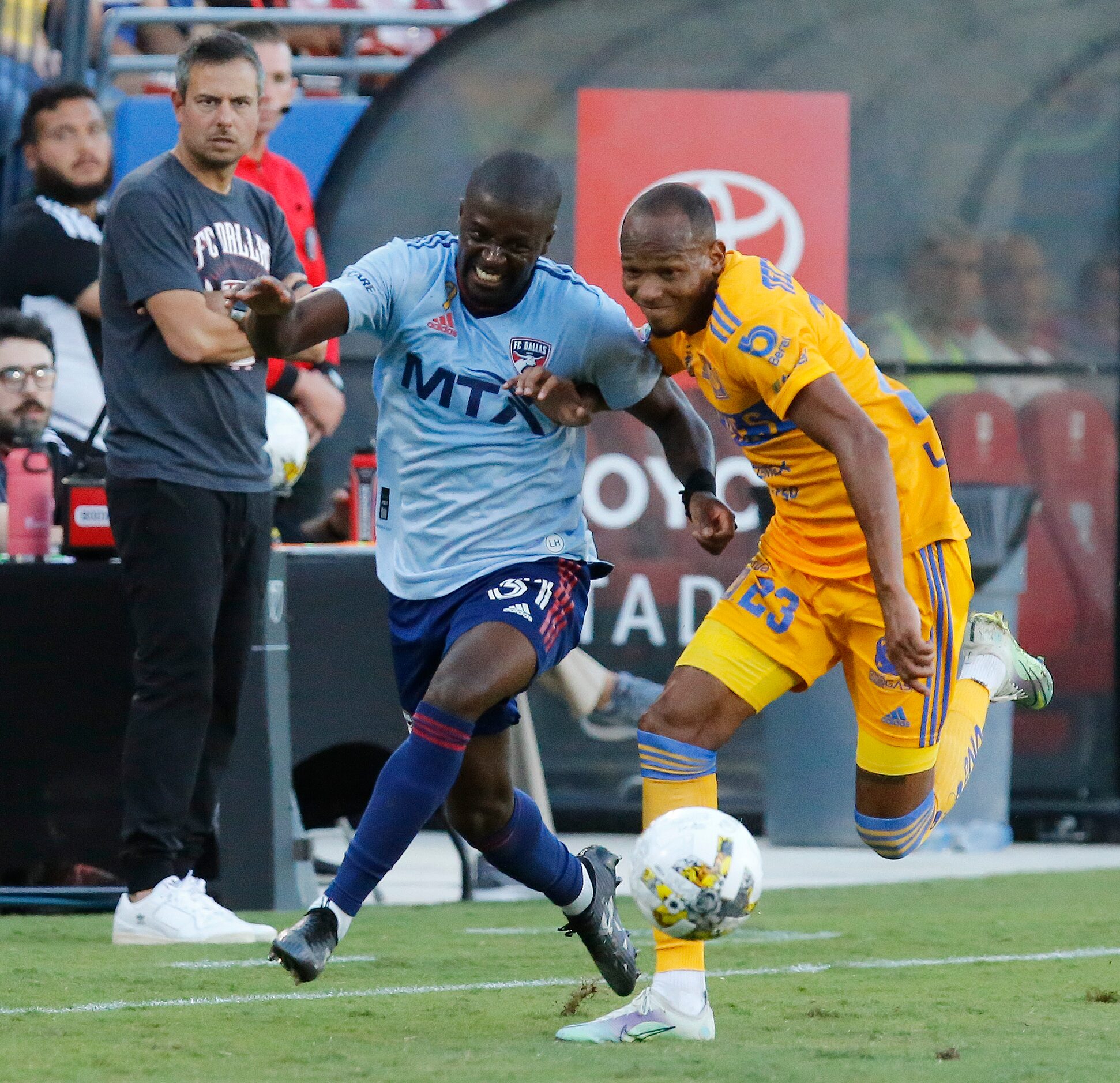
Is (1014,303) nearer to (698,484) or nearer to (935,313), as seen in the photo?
(935,313)

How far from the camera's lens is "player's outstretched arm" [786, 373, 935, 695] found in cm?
450

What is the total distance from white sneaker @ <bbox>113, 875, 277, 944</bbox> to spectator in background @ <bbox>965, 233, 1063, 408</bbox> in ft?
16.7

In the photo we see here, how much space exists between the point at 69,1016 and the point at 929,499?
236 cm

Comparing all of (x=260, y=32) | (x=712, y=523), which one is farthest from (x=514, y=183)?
(x=260, y=32)

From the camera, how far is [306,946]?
4.50m

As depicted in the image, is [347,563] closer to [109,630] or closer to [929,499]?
[109,630]

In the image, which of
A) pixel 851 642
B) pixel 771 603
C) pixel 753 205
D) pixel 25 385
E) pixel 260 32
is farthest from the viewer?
pixel 753 205

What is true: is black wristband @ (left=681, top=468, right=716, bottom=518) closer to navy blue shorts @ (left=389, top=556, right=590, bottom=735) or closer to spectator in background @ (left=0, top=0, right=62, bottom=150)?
navy blue shorts @ (left=389, top=556, right=590, bottom=735)

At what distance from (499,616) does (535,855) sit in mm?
618

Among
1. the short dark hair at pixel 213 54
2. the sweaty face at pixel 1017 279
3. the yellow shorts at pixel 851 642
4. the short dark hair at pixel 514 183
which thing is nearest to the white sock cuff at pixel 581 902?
the yellow shorts at pixel 851 642

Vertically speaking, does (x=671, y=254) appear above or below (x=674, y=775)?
above

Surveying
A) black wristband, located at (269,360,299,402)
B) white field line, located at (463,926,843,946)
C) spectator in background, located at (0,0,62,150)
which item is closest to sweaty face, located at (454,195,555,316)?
white field line, located at (463,926,843,946)

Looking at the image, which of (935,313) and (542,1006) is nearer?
(542,1006)

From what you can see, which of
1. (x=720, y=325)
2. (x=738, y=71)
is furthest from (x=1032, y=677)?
(x=738, y=71)
